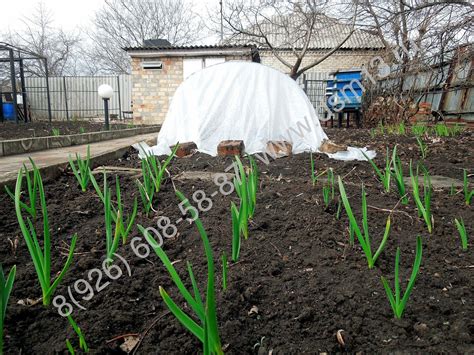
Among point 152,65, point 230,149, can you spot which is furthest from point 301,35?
point 230,149

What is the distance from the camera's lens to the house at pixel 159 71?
11.4 m

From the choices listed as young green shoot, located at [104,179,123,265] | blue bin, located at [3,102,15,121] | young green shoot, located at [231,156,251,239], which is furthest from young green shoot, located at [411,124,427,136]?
blue bin, located at [3,102,15,121]

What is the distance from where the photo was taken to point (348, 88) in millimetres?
8992

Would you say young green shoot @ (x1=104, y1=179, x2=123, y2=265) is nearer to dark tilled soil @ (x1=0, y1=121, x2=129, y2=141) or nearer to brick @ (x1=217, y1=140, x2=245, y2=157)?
brick @ (x1=217, y1=140, x2=245, y2=157)

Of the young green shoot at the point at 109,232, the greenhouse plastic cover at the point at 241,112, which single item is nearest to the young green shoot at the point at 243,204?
the young green shoot at the point at 109,232

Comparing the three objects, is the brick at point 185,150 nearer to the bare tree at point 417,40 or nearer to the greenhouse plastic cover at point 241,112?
the greenhouse plastic cover at point 241,112

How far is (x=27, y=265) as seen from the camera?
3.55ft

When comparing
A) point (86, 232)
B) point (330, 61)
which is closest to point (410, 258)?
point (86, 232)

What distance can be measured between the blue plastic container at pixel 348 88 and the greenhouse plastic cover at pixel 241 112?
16.6 feet

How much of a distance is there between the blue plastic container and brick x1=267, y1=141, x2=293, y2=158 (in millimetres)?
5745

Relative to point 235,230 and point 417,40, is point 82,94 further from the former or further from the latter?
point 235,230

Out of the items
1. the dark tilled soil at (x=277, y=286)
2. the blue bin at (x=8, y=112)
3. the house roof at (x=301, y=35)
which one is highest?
the house roof at (x=301, y=35)

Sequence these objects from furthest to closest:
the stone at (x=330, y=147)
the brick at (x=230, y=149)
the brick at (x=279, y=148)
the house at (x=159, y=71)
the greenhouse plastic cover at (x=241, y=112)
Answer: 1. the house at (x=159, y=71)
2. the greenhouse plastic cover at (x=241, y=112)
3. the stone at (x=330, y=147)
4. the brick at (x=279, y=148)
5. the brick at (x=230, y=149)

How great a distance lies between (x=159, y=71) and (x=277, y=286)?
1167cm
